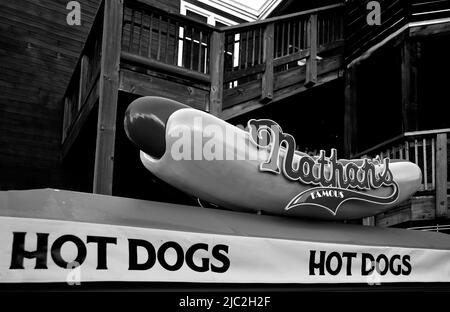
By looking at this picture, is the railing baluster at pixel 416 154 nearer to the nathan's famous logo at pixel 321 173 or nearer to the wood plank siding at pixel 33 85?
the nathan's famous logo at pixel 321 173

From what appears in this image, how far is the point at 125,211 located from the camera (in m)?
3.98

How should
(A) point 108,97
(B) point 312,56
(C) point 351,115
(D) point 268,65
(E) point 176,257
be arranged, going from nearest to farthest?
(E) point 176,257 < (A) point 108,97 < (D) point 268,65 < (B) point 312,56 < (C) point 351,115

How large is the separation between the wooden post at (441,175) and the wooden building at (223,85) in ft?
0.04

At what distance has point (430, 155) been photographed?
7.22 meters

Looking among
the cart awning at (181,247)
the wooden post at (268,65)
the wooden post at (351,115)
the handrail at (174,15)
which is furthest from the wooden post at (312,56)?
the cart awning at (181,247)

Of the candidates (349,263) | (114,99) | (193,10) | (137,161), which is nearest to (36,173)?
(137,161)

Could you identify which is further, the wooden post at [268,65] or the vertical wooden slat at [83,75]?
the vertical wooden slat at [83,75]

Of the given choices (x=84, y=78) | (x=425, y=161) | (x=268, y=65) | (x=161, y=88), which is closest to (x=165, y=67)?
(x=161, y=88)

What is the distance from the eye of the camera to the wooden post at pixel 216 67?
720 cm

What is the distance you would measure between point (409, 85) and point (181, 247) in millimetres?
5232

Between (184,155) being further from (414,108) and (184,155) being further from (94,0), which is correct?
(94,0)

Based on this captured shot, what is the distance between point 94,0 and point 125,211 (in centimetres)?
737

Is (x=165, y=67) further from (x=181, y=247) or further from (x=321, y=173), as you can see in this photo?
(x=181, y=247)

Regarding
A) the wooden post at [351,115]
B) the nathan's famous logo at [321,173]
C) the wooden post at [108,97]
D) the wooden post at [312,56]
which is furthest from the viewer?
the wooden post at [351,115]
